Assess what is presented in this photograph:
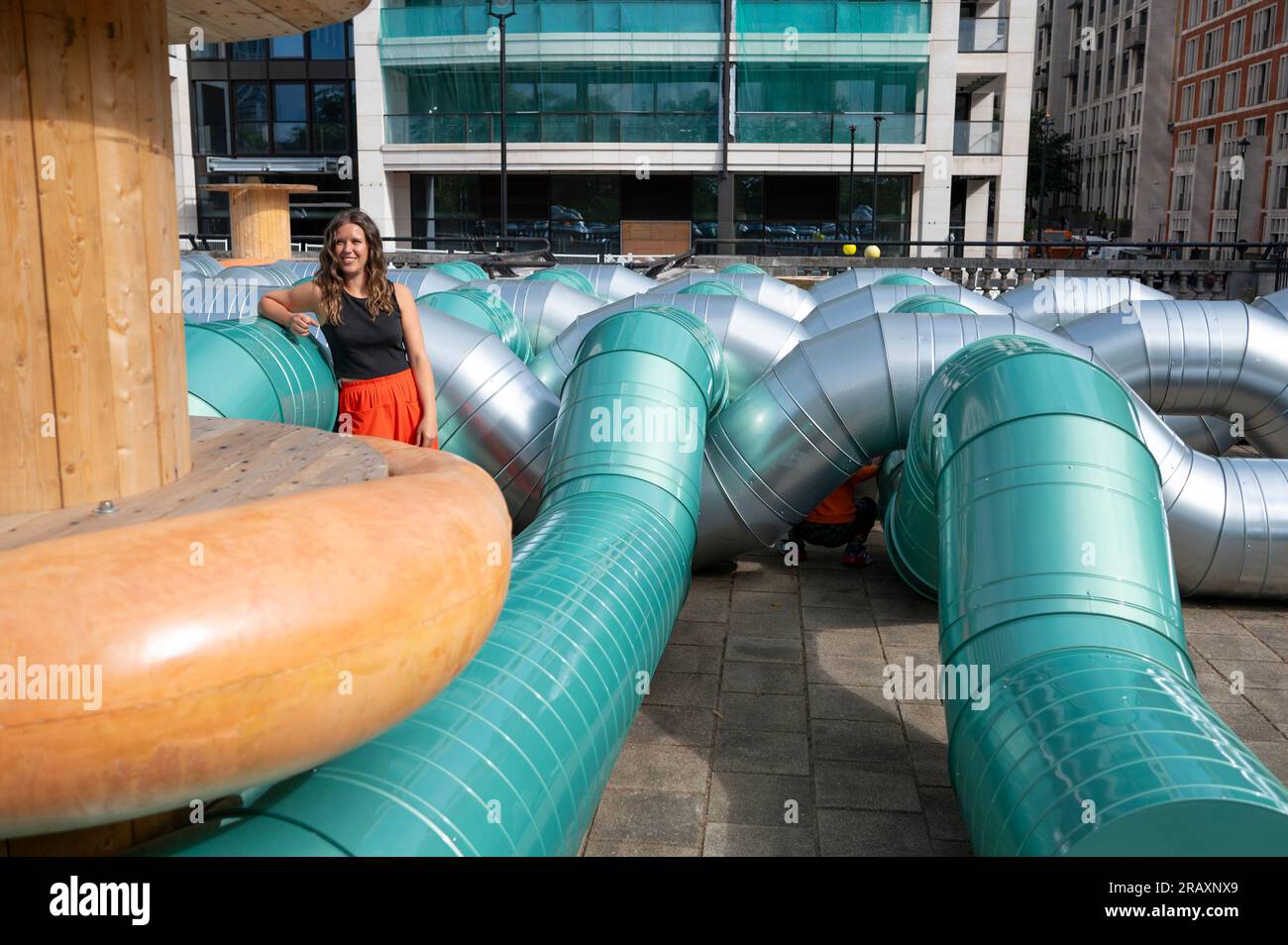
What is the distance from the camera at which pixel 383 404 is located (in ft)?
19.1

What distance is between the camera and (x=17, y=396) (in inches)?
107

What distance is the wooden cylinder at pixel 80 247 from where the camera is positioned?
2.64 meters

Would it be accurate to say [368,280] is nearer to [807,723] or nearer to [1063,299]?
[807,723]

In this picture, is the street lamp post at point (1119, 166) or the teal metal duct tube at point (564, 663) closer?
the teal metal duct tube at point (564, 663)

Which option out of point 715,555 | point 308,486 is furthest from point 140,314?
point 715,555

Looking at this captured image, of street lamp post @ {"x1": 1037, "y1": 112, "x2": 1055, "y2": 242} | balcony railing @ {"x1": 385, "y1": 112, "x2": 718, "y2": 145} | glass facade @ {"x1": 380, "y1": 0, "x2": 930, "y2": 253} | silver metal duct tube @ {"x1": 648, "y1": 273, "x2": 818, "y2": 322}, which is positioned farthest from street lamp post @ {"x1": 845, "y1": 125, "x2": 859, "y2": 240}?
silver metal duct tube @ {"x1": 648, "y1": 273, "x2": 818, "y2": 322}

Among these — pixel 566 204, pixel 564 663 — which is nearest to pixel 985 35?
pixel 566 204

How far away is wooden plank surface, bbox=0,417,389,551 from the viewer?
2713 millimetres

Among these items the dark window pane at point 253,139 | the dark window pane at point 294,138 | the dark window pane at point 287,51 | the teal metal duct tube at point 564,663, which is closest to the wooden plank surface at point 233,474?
the teal metal duct tube at point 564,663

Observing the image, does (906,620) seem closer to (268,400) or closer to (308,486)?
(268,400)

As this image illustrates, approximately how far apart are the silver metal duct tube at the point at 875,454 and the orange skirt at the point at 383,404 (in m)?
1.88

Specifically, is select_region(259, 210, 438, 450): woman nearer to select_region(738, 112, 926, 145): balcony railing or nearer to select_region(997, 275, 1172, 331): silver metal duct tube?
select_region(997, 275, 1172, 331): silver metal duct tube

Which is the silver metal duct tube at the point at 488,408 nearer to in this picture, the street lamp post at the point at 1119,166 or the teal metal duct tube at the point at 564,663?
the teal metal duct tube at the point at 564,663
